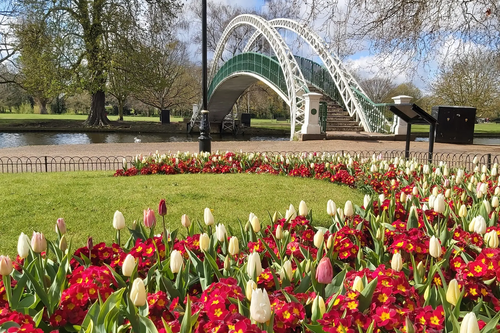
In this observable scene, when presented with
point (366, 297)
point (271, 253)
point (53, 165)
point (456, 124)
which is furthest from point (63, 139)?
point (366, 297)

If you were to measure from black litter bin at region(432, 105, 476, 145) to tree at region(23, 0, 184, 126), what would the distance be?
1972cm

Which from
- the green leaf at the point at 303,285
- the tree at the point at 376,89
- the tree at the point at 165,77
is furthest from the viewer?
the tree at the point at 376,89

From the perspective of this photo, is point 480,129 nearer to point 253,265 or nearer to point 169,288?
point 253,265

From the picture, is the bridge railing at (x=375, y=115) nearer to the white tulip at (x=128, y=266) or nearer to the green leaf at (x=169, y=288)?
the green leaf at (x=169, y=288)

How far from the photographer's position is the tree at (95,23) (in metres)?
28.9

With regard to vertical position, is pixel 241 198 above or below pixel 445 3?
below

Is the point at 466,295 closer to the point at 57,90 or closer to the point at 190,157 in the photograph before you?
the point at 190,157

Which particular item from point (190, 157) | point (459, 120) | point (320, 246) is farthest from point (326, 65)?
point (320, 246)

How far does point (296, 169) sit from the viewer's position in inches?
340

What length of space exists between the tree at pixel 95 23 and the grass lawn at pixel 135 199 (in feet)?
74.4

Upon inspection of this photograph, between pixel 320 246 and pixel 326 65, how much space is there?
24221 millimetres

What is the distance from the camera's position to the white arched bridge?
856 inches

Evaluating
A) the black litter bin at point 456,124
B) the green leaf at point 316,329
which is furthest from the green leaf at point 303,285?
the black litter bin at point 456,124

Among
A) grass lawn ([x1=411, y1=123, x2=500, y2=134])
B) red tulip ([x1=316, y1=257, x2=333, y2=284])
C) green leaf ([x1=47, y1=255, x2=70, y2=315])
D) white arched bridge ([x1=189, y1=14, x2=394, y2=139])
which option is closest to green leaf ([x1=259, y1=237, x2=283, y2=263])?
red tulip ([x1=316, y1=257, x2=333, y2=284])
